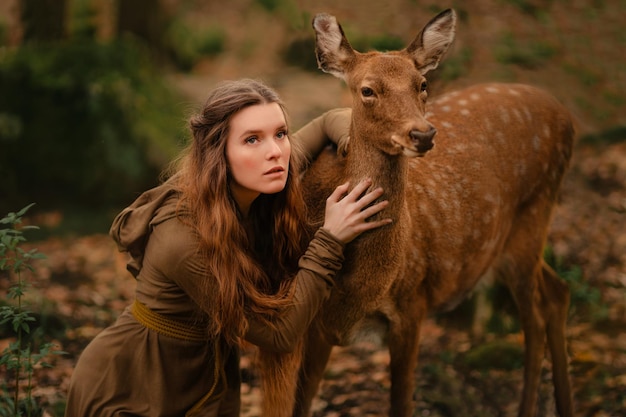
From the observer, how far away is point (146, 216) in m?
3.17

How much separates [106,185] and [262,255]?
188 inches

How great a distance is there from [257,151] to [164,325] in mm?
834

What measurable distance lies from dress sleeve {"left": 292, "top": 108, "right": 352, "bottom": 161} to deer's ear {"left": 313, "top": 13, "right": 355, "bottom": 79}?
12.4 inches

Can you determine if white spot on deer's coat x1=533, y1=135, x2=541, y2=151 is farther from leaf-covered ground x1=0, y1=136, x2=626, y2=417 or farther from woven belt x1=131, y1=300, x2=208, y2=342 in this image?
woven belt x1=131, y1=300, x2=208, y2=342

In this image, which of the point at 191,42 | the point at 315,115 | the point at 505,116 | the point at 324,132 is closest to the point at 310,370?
the point at 324,132

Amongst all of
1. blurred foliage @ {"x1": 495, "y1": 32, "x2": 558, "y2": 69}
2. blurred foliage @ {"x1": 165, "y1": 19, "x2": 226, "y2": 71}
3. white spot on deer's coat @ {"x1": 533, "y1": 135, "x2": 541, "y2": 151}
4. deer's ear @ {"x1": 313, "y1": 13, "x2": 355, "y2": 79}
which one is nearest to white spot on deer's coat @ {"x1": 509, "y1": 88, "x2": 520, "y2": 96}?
white spot on deer's coat @ {"x1": 533, "y1": 135, "x2": 541, "y2": 151}

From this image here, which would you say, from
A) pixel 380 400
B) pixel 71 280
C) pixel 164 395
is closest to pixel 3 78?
pixel 71 280

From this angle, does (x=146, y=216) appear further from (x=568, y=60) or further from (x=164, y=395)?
(x=568, y=60)

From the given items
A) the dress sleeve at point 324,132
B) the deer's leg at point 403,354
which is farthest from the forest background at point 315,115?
the dress sleeve at point 324,132

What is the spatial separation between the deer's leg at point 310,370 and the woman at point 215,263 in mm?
→ 662

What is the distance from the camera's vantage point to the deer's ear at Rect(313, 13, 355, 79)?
3373 mm

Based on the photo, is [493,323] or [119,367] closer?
[119,367]

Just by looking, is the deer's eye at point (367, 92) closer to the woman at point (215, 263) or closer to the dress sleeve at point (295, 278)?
the woman at point (215, 263)

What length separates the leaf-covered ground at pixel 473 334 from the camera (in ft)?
16.5
